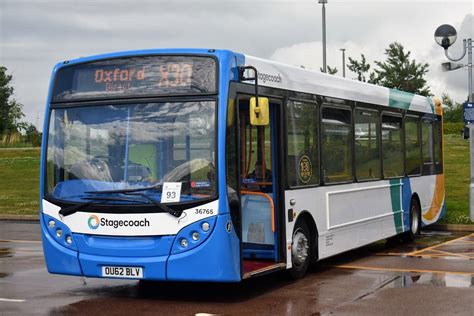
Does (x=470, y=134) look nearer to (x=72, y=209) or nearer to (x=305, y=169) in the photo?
(x=305, y=169)

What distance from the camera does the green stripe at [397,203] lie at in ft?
51.1

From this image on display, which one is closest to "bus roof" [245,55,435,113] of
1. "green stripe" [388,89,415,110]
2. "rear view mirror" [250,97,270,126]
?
"green stripe" [388,89,415,110]

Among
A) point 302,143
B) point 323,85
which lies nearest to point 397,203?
point 323,85

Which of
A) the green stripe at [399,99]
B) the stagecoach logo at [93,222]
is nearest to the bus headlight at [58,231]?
the stagecoach logo at [93,222]

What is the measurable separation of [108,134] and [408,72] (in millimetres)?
65012

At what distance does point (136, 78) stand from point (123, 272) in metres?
2.26

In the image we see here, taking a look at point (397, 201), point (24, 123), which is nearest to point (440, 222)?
point (397, 201)

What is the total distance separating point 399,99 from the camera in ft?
53.8

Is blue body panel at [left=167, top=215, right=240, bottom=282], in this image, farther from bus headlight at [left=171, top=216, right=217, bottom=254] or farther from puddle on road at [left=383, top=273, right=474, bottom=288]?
puddle on road at [left=383, top=273, right=474, bottom=288]

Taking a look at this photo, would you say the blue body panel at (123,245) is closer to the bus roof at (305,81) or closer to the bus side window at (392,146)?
the bus roof at (305,81)

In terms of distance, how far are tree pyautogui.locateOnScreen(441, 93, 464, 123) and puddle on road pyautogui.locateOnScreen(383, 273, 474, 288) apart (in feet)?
232

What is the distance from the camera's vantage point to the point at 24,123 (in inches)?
3223

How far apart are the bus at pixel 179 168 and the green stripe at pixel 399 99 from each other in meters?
3.94

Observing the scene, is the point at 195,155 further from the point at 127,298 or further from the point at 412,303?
the point at 412,303
